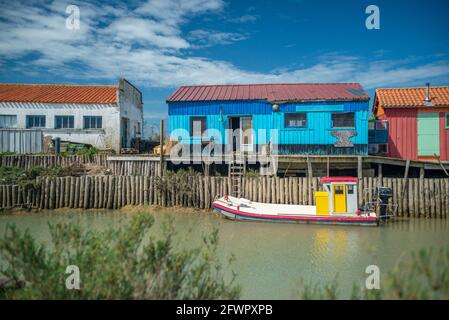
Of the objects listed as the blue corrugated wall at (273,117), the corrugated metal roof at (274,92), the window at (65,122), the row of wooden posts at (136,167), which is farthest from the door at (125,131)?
the row of wooden posts at (136,167)

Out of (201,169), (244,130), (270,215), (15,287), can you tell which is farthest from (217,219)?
(15,287)

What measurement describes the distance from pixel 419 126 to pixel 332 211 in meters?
10.5

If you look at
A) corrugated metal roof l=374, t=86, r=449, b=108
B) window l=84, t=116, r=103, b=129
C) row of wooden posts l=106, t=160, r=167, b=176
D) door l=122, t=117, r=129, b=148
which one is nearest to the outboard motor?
corrugated metal roof l=374, t=86, r=449, b=108

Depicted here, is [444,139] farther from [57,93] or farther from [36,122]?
[36,122]

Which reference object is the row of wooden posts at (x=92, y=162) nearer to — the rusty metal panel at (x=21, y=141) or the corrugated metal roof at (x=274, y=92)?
the rusty metal panel at (x=21, y=141)

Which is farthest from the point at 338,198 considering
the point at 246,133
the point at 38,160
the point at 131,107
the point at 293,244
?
the point at 131,107

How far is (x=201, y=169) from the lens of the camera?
18531mm

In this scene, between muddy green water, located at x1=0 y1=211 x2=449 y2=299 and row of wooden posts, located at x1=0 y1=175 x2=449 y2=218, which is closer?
muddy green water, located at x1=0 y1=211 x2=449 y2=299

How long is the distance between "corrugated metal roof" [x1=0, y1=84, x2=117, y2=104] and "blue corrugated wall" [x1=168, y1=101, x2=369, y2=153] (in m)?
8.02

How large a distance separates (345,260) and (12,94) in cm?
2661

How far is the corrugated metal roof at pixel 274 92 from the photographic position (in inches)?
723

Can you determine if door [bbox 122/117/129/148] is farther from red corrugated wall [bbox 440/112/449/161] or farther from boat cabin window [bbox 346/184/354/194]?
red corrugated wall [bbox 440/112/449/161]

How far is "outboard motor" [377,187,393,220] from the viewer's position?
1362 cm
